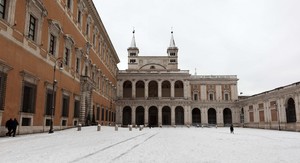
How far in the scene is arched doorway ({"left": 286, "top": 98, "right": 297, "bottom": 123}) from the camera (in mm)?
33031

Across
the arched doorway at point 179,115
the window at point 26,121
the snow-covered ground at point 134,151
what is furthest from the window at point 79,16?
the arched doorway at point 179,115

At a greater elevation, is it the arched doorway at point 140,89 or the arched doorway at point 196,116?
the arched doorway at point 140,89

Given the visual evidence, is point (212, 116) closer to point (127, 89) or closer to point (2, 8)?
point (127, 89)

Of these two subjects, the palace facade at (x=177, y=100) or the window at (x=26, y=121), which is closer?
the window at (x=26, y=121)

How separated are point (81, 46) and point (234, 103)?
42.6 m

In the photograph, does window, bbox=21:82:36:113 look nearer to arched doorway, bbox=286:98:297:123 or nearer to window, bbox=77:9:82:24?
window, bbox=77:9:82:24

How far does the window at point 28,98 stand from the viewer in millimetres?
15391

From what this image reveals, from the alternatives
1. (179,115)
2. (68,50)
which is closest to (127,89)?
(179,115)

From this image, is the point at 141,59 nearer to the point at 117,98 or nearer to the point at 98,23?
the point at 117,98

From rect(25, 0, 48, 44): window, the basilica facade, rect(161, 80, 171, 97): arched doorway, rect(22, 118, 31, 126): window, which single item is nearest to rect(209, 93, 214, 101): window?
the basilica facade

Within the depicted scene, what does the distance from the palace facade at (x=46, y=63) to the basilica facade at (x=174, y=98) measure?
2578 cm

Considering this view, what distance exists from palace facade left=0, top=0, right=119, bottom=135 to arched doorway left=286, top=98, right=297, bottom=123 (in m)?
25.7

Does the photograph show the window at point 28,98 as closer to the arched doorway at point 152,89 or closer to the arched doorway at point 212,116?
the arched doorway at point 152,89

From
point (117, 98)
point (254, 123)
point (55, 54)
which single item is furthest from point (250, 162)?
point (117, 98)
